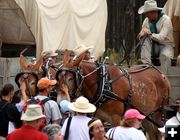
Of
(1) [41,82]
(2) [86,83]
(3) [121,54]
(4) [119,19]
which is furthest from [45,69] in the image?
(4) [119,19]

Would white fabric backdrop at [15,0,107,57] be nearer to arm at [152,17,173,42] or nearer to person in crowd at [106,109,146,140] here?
arm at [152,17,173,42]

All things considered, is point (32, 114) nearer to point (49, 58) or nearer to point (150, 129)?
point (49, 58)

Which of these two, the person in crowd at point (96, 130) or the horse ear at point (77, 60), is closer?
the person in crowd at point (96, 130)

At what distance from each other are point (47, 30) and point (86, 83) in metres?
5.18

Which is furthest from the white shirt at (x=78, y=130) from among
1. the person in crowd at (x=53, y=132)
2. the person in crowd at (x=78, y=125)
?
the person in crowd at (x=53, y=132)

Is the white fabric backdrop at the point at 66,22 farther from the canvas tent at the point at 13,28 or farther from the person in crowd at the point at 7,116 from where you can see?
the person in crowd at the point at 7,116

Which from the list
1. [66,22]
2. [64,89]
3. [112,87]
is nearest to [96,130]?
[64,89]

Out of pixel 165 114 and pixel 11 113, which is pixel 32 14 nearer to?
pixel 165 114

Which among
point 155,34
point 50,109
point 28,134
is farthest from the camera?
point 155,34

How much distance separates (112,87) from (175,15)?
5232 mm

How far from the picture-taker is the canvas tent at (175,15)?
55.7 ft

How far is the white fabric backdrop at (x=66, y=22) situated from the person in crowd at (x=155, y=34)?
91.5 inches

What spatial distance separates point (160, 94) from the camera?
44.8 ft

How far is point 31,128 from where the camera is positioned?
26.9ft
